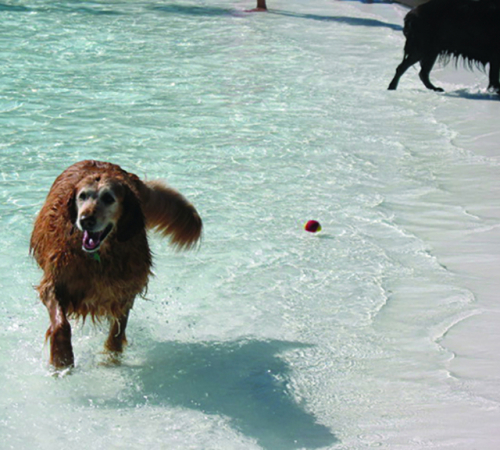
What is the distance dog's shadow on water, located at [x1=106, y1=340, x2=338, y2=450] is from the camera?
377cm

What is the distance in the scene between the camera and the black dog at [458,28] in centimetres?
1084

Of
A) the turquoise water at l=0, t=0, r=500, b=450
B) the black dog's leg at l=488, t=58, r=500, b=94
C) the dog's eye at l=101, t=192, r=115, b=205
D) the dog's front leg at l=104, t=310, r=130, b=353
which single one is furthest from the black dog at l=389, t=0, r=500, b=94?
the dog's eye at l=101, t=192, r=115, b=205

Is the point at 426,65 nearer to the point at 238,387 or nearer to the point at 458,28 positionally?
the point at 458,28

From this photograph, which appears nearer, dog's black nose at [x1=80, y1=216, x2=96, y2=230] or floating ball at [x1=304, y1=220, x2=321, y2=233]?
dog's black nose at [x1=80, y1=216, x2=96, y2=230]

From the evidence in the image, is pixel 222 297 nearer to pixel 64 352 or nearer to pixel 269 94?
pixel 64 352

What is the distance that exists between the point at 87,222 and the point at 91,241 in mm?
109

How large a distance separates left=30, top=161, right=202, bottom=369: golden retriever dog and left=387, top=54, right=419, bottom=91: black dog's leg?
704 cm

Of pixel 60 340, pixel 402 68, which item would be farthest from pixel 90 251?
pixel 402 68

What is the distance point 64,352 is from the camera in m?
4.09

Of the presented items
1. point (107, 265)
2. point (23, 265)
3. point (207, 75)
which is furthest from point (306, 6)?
point (107, 265)

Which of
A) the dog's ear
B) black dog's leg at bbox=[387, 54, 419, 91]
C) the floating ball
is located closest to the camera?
the dog's ear

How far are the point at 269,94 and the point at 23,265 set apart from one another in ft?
18.3

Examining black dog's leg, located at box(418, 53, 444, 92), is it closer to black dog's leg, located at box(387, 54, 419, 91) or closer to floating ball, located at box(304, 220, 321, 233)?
black dog's leg, located at box(387, 54, 419, 91)

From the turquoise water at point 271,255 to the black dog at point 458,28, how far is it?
568 millimetres
